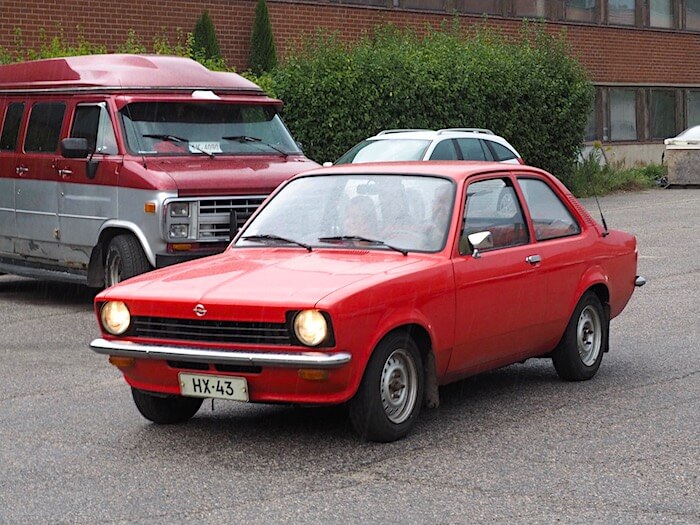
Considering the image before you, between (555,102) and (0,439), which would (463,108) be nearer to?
(555,102)

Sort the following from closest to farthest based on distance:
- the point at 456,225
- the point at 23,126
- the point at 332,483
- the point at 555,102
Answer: the point at 332,483
the point at 456,225
the point at 23,126
the point at 555,102

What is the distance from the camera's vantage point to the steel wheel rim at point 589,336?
925 cm

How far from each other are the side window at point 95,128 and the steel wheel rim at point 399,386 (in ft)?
21.5

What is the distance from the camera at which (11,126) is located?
49.1ft

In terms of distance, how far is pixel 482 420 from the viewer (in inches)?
318

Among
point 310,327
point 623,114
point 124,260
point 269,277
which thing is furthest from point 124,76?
point 623,114

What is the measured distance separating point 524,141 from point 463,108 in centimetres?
218

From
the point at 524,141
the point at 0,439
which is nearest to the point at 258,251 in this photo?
the point at 0,439

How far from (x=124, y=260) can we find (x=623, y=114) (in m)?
29.0

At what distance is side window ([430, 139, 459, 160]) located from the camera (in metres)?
19.6

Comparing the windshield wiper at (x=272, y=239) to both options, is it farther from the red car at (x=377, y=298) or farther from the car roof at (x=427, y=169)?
the car roof at (x=427, y=169)

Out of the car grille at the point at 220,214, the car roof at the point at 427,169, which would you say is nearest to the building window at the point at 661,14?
the car grille at the point at 220,214

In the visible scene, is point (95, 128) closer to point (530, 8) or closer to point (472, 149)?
point (472, 149)

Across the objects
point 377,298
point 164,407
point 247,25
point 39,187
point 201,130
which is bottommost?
point 164,407
